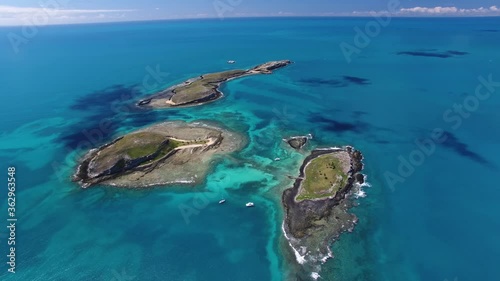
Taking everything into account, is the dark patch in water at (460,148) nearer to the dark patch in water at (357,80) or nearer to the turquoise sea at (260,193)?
the turquoise sea at (260,193)

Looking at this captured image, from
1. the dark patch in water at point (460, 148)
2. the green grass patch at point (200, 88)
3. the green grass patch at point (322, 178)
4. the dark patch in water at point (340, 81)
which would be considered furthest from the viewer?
the dark patch in water at point (340, 81)

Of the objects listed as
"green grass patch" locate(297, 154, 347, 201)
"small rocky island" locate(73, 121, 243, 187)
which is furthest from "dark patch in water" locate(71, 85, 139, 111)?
Result: "green grass patch" locate(297, 154, 347, 201)

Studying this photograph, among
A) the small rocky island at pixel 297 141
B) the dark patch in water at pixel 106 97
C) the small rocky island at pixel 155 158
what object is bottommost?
the dark patch in water at pixel 106 97

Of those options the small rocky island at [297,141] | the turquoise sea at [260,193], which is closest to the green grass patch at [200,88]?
the turquoise sea at [260,193]

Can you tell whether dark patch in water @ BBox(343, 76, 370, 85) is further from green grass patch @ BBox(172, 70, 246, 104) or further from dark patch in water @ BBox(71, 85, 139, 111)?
dark patch in water @ BBox(71, 85, 139, 111)

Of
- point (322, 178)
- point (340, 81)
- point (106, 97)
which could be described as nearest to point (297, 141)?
point (322, 178)

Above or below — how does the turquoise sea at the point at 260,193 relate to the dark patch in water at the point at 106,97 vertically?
above

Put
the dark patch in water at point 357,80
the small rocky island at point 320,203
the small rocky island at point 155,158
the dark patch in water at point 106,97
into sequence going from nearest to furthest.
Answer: the small rocky island at point 320,203, the small rocky island at point 155,158, the dark patch in water at point 106,97, the dark patch in water at point 357,80
